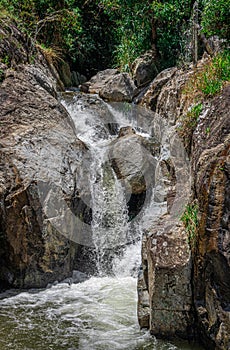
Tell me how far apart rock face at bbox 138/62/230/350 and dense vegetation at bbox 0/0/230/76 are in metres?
7.61

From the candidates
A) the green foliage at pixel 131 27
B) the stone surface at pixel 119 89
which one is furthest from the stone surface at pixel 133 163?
the green foliage at pixel 131 27

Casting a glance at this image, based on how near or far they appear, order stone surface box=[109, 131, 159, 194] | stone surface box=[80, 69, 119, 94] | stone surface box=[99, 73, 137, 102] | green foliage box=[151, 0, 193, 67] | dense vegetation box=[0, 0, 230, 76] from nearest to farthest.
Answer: stone surface box=[109, 131, 159, 194] < stone surface box=[99, 73, 137, 102] < green foliage box=[151, 0, 193, 67] < dense vegetation box=[0, 0, 230, 76] < stone surface box=[80, 69, 119, 94]

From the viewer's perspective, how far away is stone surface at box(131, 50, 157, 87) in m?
13.1

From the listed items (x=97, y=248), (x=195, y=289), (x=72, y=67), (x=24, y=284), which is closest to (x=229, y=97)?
(x=195, y=289)

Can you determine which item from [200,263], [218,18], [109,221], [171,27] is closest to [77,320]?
[200,263]

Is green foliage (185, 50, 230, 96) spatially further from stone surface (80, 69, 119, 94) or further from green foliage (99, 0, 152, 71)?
green foliage (99, 0, 152, 71)

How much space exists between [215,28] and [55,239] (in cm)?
570

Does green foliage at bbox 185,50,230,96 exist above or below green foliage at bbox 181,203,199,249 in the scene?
above

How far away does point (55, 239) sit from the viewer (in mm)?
7215

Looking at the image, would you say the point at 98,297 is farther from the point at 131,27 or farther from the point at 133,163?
the point at 131,27

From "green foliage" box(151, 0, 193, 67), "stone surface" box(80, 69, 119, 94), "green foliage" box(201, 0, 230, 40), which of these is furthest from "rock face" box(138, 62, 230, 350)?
"stone surface" box(80, 69, 119, 94)

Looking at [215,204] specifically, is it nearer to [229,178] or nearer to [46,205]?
[229,178]

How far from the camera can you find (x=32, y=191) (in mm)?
7043

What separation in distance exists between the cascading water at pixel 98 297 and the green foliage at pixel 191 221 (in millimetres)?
1290
